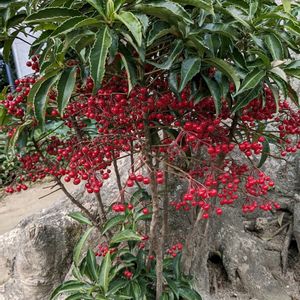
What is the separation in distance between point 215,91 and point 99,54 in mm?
354

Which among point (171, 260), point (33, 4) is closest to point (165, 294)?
point (171, 260)

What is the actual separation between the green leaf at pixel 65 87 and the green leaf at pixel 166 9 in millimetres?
260

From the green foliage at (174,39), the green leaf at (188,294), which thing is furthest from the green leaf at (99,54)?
the green leaf at (188,294)

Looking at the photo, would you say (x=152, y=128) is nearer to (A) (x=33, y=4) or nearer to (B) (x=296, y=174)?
(A) (x=33, y=4)

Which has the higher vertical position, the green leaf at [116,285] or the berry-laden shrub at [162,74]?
the berry-laden shrub at [162,74]

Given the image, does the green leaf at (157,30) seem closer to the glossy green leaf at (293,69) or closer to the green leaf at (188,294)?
the glossy green leaf at (293,69)

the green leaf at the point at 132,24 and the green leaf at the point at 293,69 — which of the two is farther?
the green leaf at the point at 293,69

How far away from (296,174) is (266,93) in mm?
1503

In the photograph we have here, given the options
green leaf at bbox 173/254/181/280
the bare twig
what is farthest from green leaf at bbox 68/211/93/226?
the bare twig

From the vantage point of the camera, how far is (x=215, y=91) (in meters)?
1.00

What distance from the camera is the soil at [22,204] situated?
4.57 metres

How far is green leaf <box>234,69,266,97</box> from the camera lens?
3.11 ft

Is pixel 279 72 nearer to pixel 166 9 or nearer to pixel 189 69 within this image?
pixel 189 69

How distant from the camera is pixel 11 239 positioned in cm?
224
